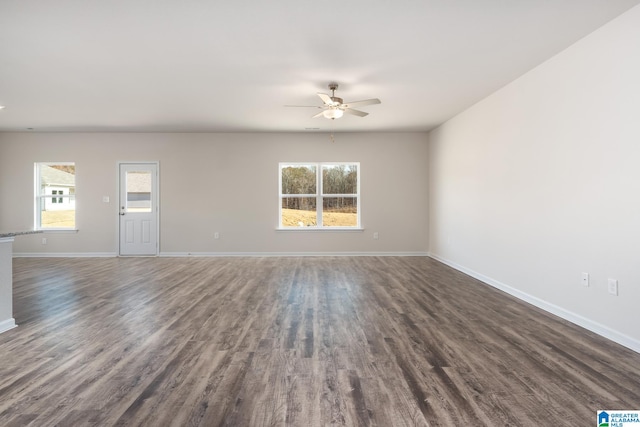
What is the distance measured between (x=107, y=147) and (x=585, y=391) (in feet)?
26.7

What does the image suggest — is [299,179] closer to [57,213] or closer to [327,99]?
[327,99]

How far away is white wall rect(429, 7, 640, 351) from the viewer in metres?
2.53

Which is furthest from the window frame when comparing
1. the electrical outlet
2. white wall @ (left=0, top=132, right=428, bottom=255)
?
the electrical outlet

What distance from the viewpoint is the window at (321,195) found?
6945 millimetres

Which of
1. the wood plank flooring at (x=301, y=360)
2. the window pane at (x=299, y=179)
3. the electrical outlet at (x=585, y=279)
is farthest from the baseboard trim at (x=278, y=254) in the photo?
the electrical outlet at (x=585, y=279)

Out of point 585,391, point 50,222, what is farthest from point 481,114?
point 50,222

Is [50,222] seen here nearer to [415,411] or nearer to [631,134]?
[415,411]

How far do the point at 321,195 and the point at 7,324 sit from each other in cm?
520

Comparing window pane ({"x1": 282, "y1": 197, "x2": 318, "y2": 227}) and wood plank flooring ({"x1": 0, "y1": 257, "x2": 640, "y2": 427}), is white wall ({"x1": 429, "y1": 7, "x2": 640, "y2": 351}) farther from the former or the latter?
window pane ({"x1": 282, "y1": 197, "x2": 318, "y2": 227})

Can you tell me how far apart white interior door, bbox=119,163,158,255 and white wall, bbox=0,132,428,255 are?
17 cm

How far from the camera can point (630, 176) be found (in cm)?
249

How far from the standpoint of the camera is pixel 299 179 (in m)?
6.96

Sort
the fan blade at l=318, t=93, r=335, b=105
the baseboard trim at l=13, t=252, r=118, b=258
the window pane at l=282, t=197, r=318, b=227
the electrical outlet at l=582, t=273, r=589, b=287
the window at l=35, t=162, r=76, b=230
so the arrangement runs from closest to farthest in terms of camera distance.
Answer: the electrical outlet at l=582, t=273, r=589, b=287 < the fan blade at l=318, t=93, r=335, b=105 < the baseboard trim at l=13, t=252, r=118, b=258 < the window at l=35, t=162, r=76, b=230 < the window pane at l=282, t=197, r=318, b=227

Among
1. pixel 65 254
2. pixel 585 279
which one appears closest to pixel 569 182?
pixel 585 279
